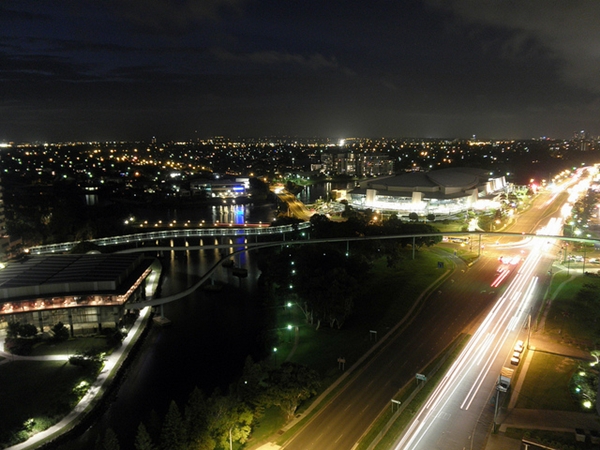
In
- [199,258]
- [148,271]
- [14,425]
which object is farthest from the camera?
[199,258]

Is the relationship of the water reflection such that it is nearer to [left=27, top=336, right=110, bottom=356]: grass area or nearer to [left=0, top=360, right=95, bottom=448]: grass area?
[left=0, top=360, right=95, bottom=448]: grass area

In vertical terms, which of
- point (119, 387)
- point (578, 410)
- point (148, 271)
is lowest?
point (119, 387)

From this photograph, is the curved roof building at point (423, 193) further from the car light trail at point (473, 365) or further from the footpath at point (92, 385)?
the footpath at point (92, 385)

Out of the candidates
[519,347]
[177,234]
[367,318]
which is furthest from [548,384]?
[177,234]

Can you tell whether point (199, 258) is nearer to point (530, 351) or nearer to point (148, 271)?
point (148, 271)

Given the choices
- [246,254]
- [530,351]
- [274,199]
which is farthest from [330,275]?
[274,199]
